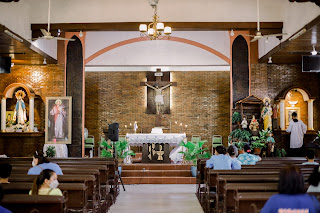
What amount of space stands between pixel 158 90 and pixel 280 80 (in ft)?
16.0

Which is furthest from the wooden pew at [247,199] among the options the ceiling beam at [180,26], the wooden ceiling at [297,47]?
the ceiling beam at [180,26]

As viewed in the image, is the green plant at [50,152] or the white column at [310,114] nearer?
the green plant at [50,152]

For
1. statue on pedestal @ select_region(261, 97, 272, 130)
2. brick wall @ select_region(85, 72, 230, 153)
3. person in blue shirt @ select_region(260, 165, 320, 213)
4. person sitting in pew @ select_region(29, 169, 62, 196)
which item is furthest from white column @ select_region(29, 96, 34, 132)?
person in blue shirt @ select_region(260, 165, 320, 213)

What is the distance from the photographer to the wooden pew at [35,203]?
3.74 meters

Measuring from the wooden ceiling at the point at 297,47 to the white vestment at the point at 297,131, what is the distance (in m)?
1.93

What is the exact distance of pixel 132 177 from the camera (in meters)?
10.5

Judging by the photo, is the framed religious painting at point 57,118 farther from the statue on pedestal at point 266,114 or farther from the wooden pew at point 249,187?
the wooden pew at point 249,187

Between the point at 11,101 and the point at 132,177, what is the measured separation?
5.09m

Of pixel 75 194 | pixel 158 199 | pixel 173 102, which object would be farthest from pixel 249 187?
pixel 173 102

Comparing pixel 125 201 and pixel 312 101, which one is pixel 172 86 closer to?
Answer: pixel 312 101

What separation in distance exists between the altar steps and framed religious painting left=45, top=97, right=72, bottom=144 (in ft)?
7.49

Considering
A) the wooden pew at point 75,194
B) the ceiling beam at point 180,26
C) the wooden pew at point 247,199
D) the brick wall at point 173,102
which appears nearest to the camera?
the wooden pew at point 247,199

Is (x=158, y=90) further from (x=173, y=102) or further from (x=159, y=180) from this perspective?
(x=159, y=180)

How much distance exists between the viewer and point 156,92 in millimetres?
15336
